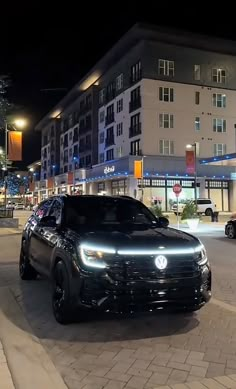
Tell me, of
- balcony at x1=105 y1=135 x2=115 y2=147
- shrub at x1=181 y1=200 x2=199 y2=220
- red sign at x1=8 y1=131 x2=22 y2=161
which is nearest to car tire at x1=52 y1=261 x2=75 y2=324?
shrub at x1=181 y1=200 x2=199 y2=220

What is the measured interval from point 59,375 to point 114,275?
1411 mm

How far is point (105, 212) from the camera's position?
7461 mm

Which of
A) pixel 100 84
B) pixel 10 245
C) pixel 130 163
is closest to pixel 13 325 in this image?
pixel 10 245

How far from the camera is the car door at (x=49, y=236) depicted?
7.10 m

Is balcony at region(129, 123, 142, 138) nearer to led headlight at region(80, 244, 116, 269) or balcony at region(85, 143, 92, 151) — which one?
balcony at region(85, 143, 92, 151)

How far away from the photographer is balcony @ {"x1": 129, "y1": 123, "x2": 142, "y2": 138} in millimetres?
52344

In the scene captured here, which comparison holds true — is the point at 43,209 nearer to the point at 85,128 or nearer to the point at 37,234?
the point at 37,234

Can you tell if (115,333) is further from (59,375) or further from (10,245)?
(10,245)

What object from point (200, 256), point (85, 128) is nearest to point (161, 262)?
point (200, 256)

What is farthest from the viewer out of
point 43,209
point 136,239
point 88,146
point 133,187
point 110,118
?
point 88,146

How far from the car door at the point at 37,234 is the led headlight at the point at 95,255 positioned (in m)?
2.34

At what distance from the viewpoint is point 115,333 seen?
19.2 ft

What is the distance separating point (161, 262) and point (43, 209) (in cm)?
375

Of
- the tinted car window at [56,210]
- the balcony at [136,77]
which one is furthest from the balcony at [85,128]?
the tinted car window at [56,210]
